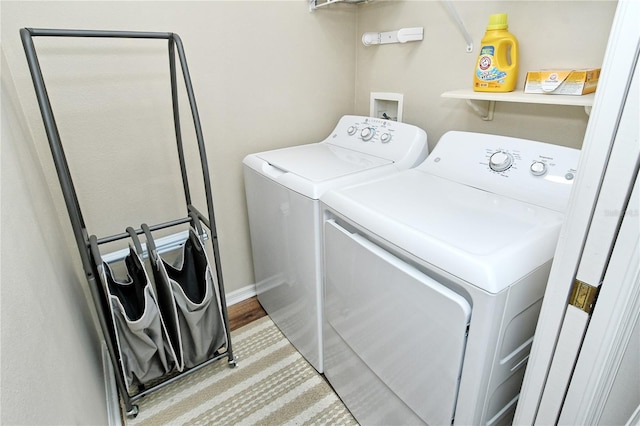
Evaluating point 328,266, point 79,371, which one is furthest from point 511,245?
point 79,371

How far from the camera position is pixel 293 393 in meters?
1.58

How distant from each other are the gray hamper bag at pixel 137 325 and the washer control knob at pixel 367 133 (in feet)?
3.76

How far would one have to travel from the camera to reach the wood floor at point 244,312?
201cm

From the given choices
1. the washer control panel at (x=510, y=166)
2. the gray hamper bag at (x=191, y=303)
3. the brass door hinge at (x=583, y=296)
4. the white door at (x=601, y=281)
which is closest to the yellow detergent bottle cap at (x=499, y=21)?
the washer control panel at (x=510, y=166)

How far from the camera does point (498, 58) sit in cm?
130

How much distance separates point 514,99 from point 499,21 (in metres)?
0.31

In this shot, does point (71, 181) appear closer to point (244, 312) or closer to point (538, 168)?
point (244, 312)

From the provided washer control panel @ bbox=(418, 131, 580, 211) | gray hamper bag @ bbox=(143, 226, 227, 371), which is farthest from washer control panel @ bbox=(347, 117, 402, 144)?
gray hamper bag @ bbox=(143, 226, 227, 371)

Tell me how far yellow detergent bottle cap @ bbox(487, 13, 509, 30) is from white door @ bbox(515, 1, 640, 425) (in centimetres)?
83

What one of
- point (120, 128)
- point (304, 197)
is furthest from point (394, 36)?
point (120, 128)

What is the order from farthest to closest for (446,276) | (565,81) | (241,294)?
1. (241,294)
2. (565,81)
3. (446,276)

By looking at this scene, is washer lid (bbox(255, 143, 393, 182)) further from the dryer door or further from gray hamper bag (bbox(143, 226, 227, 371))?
gray hamper bag (bbox(143, 226, 227, 371))

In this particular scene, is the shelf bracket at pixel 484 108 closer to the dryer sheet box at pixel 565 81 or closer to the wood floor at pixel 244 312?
the dryer sheet box at pixel 565 81

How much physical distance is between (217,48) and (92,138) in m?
0.67
